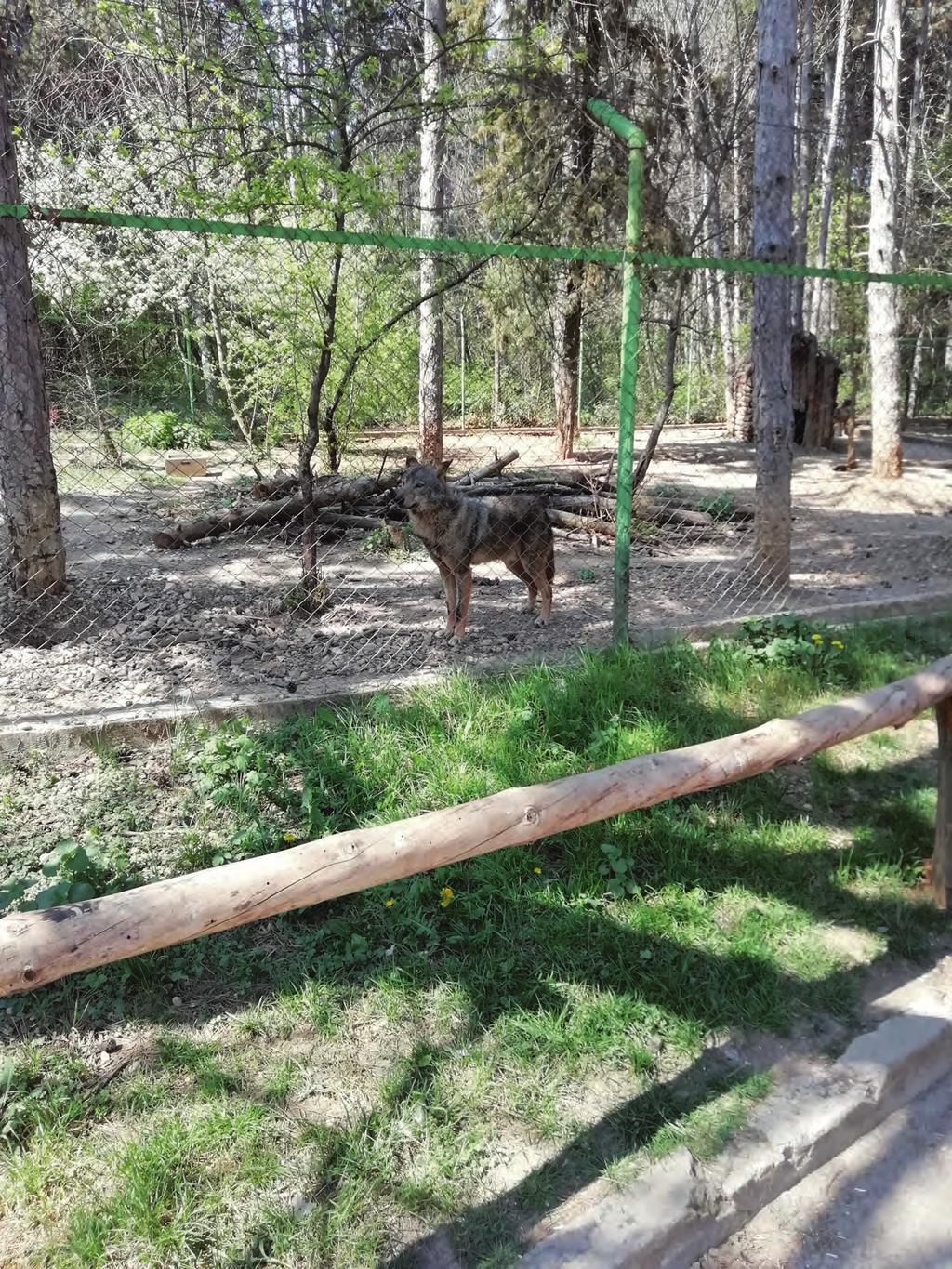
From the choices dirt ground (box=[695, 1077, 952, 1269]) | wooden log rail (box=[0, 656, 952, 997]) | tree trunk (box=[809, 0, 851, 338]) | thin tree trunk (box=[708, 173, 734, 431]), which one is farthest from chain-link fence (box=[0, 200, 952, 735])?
tree trunk (box=[809, 0, 851, 338])

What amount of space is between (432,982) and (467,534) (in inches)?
121

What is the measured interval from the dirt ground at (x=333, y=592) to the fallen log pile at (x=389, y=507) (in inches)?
6.5

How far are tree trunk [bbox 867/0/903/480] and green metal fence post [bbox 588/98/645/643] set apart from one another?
27.4 ft

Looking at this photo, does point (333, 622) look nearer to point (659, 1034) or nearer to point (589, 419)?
point (659, 1034)

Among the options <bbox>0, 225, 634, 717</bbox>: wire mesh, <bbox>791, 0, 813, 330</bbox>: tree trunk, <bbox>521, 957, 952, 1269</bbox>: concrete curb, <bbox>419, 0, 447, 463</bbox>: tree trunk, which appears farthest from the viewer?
<bbox>791, 0, 813, 330</bbox>: tree trunk

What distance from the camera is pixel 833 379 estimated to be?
1554 centimetres

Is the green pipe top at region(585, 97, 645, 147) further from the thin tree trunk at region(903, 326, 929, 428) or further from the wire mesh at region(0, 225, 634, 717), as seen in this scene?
the thin tree trunk at region(903, 326, 929, 428)

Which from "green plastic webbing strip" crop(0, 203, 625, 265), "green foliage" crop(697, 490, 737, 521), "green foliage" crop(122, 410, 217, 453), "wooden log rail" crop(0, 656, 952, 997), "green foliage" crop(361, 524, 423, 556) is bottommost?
"wooden log rail" crop(0, 656, 952, 997)

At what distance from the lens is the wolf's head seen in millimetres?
5168

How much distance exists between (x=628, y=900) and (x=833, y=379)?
14842 mm

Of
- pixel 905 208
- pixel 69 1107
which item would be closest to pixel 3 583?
pixel 69 1107

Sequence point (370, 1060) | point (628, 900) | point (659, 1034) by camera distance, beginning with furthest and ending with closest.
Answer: point (628, 900)
point (659, 1034)
point (370, 1060)

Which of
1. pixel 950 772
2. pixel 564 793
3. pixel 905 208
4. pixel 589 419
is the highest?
pixel 905 208

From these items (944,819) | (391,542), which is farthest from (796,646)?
(391,542)
